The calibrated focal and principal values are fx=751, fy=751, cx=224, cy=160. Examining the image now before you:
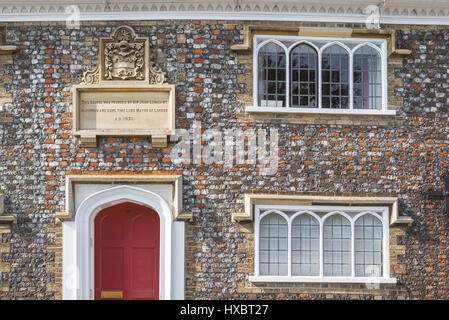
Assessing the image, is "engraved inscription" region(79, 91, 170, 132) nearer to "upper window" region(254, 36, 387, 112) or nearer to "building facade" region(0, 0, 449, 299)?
"building facade" region(0, 0, 449, 299)

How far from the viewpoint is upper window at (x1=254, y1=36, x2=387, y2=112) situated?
13.3 m

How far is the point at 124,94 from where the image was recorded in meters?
13.1

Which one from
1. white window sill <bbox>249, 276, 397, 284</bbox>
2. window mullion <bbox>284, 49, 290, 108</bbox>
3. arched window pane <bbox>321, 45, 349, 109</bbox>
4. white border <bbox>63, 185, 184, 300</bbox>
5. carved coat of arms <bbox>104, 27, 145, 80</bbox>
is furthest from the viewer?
arched window pane <bbox>321, 45, 349, 109</bbox>

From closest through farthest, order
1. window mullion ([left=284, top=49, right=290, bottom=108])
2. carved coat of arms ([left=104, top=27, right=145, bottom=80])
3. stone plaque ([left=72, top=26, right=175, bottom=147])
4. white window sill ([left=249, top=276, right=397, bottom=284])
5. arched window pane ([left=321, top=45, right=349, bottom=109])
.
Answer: white window sill ([left=249, top=276, right=397, bottom=284])
stone plaque ([left=72, top=26, right=175, bottom=147])
carved coat of arms ([left=104, top=27, right=145, bottom=80])
window mullion ([left=284, top=49, right=290, bottom=108])
arched window pane ([left=321, top=45, right=349, bottom=109])


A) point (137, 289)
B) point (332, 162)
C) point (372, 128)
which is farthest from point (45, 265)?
point (372, 128)

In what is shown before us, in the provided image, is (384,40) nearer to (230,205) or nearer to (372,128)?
(372,128)

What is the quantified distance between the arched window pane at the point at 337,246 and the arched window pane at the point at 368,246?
0.16m

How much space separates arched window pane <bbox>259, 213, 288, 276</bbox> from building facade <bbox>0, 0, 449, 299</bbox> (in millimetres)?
25

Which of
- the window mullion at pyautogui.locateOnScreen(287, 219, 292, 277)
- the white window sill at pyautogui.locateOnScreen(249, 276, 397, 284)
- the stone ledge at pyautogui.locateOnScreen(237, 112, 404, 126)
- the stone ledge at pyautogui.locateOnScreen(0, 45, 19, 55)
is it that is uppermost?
the stone ledge at pyautogui.locateOnScreen(0, 45, 19, 55)

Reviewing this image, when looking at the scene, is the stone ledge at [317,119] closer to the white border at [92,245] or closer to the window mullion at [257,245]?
the window mullion at [257,245]

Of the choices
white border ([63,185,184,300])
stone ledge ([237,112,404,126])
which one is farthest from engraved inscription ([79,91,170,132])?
stone ledge ([237,112,404,126])

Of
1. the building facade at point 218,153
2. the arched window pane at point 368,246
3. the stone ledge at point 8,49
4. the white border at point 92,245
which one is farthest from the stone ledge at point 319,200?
the stone ledge at point 8,49

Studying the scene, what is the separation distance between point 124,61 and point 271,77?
2.60m

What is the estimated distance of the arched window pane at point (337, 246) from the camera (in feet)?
43.1
